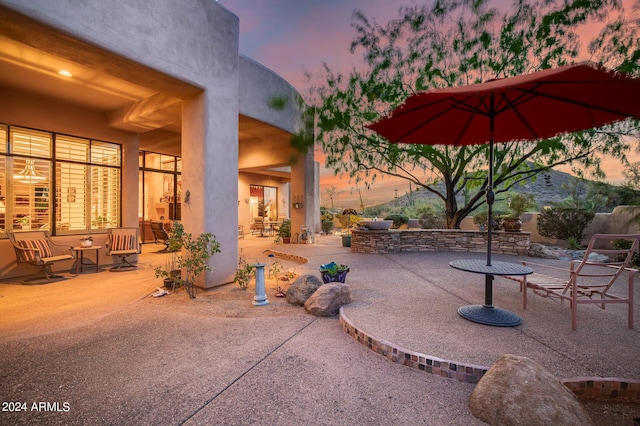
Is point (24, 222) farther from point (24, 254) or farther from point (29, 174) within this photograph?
point (24, 254)

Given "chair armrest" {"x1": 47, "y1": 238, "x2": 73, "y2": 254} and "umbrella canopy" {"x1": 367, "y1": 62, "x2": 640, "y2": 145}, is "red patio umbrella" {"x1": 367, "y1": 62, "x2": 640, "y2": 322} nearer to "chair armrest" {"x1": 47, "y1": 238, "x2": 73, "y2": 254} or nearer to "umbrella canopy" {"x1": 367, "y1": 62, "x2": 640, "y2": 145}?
"umbrella canopy" {"x1": 367, "y1": 62, "x2": 640, "y2": 145}

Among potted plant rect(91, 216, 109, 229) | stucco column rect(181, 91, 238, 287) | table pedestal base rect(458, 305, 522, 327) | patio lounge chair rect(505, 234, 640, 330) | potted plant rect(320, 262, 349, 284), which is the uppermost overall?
stucco column rect(181, 91, 238, 287)

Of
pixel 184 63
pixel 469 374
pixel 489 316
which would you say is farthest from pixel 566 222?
pixel 184 63

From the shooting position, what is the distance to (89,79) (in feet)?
17.4

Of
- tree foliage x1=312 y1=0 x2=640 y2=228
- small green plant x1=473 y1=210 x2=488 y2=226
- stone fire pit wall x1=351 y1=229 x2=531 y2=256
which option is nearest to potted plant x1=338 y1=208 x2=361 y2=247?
stone fire pit wall x1=351 y1=229 x2=531 y2=256

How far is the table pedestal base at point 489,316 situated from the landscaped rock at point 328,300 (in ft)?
4.27

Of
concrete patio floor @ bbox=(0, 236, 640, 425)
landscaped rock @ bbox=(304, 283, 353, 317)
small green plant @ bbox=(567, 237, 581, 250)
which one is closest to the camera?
concrete patio floor @ bbox=(0, 236, 640, 425)

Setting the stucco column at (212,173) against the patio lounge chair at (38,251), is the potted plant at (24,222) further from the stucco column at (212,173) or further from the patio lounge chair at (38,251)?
the stucco column at (212,173)

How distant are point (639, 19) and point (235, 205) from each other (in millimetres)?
9457

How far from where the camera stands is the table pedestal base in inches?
117

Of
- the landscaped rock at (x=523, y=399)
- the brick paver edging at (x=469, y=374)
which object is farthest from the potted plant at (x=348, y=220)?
the landscaped rock at (x=523, y=399)

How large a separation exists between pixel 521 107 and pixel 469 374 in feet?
9.36

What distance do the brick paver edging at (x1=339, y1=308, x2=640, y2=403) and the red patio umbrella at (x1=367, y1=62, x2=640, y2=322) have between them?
126cm

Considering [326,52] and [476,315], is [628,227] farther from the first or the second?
[326,52]
